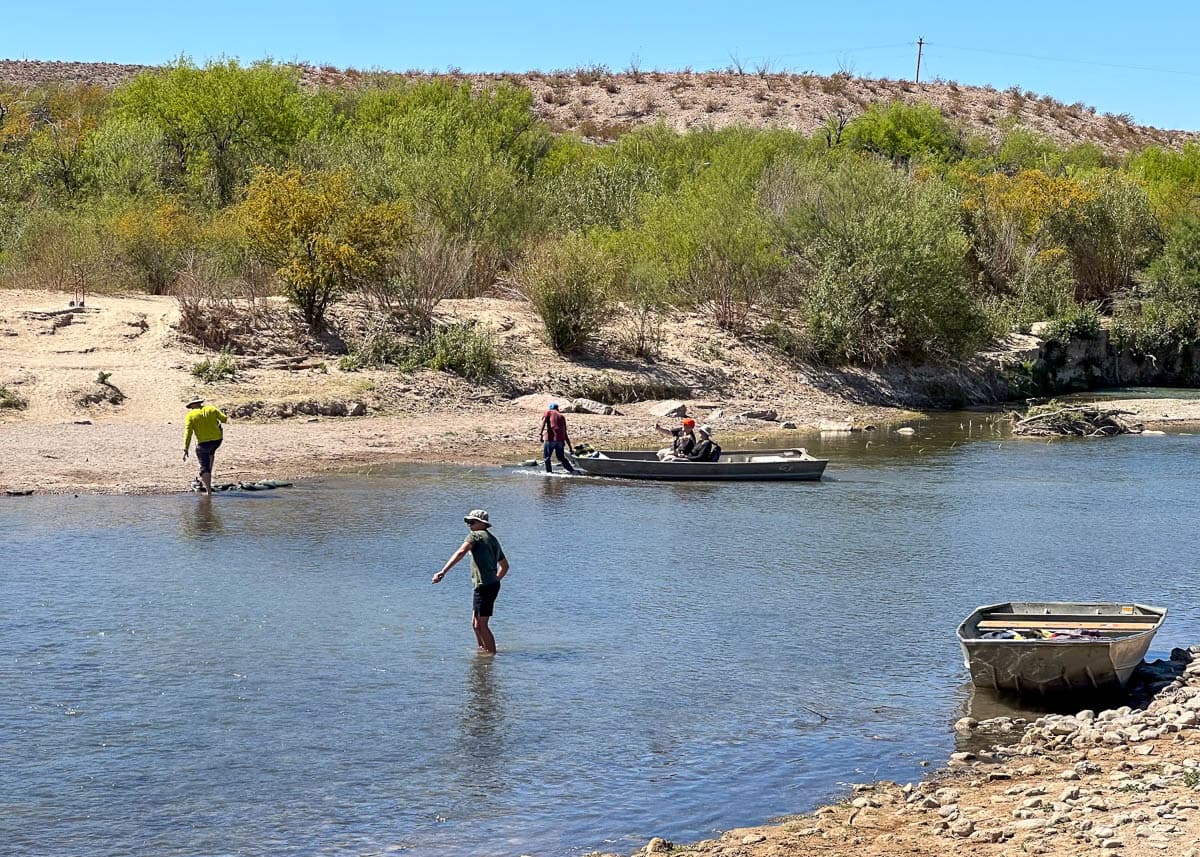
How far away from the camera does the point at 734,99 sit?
104m

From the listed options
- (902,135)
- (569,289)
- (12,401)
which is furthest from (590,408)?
(902,135)

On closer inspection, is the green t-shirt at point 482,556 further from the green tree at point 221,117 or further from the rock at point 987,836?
the green tree at point 221,117

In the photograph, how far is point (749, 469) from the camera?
1213 inches

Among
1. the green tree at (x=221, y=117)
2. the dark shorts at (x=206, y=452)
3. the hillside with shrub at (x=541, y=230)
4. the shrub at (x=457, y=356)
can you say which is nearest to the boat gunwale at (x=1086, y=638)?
the dark shorts at (x=206, y=452)

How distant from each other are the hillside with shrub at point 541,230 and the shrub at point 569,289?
0.07 metres

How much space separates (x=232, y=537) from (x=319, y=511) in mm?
2743

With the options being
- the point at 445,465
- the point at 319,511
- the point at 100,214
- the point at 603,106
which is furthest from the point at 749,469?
the point at 603,106

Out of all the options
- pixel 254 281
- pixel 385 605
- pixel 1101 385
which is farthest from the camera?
pixel 1101 385

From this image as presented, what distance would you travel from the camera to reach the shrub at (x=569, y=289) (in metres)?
43.3

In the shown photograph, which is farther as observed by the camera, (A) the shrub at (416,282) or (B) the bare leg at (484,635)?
(A) the shrub at (416,282)

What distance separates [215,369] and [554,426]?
11.4 metres

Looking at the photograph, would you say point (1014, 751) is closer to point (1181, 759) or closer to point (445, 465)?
point (1181, 759)

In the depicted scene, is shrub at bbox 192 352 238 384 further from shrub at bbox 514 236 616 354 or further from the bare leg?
the bare leg

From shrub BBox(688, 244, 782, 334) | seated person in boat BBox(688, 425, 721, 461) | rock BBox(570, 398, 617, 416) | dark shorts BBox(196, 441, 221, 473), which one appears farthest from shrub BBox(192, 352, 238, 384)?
shrub BBox(688, 244, 782, 334)
